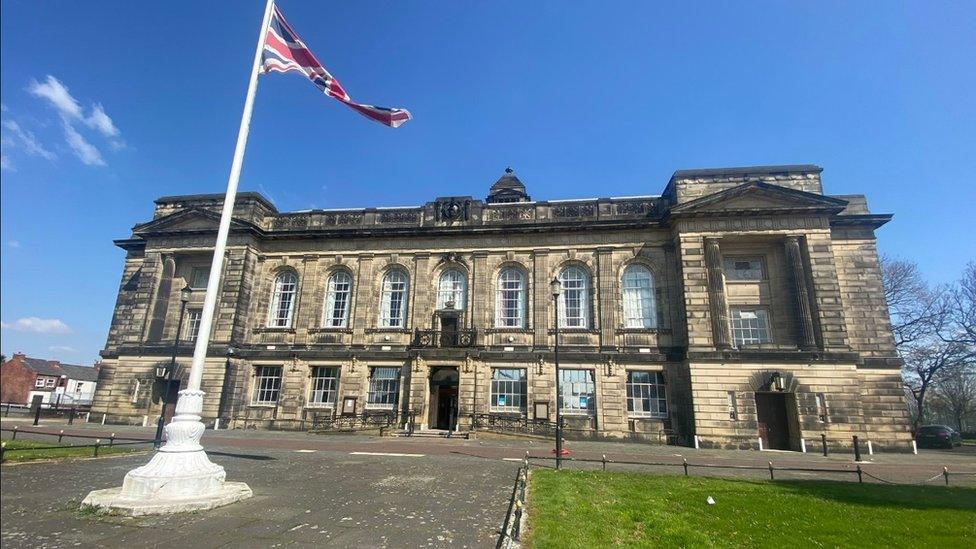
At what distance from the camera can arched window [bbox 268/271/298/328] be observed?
98.5 feet

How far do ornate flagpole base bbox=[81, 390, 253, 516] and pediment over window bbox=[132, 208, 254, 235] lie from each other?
24070 mm

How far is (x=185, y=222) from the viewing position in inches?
1191

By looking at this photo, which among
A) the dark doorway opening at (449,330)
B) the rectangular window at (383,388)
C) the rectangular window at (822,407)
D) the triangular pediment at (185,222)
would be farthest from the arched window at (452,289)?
the rectangular window at (822,407)

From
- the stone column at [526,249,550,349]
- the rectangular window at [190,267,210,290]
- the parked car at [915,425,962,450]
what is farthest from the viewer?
the rectangular window at [190,267,210,290]

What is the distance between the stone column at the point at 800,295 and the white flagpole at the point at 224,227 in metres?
26.2

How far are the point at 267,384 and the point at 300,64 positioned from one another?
22.4 metres

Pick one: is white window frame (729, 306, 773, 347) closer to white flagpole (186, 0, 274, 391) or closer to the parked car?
the parked car

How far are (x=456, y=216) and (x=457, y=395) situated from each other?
11.3 metres

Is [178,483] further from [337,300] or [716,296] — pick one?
[716,296]

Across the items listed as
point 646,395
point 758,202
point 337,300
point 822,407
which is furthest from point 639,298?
point 337,300

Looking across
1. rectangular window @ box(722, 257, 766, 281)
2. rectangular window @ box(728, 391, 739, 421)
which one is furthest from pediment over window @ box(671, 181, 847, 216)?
rectangular window @ box(728, 391, 739, 421)

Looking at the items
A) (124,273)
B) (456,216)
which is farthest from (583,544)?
(124,273)

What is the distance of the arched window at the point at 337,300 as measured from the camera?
29625 mm

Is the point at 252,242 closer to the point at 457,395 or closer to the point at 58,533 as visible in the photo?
the point at 457,395
